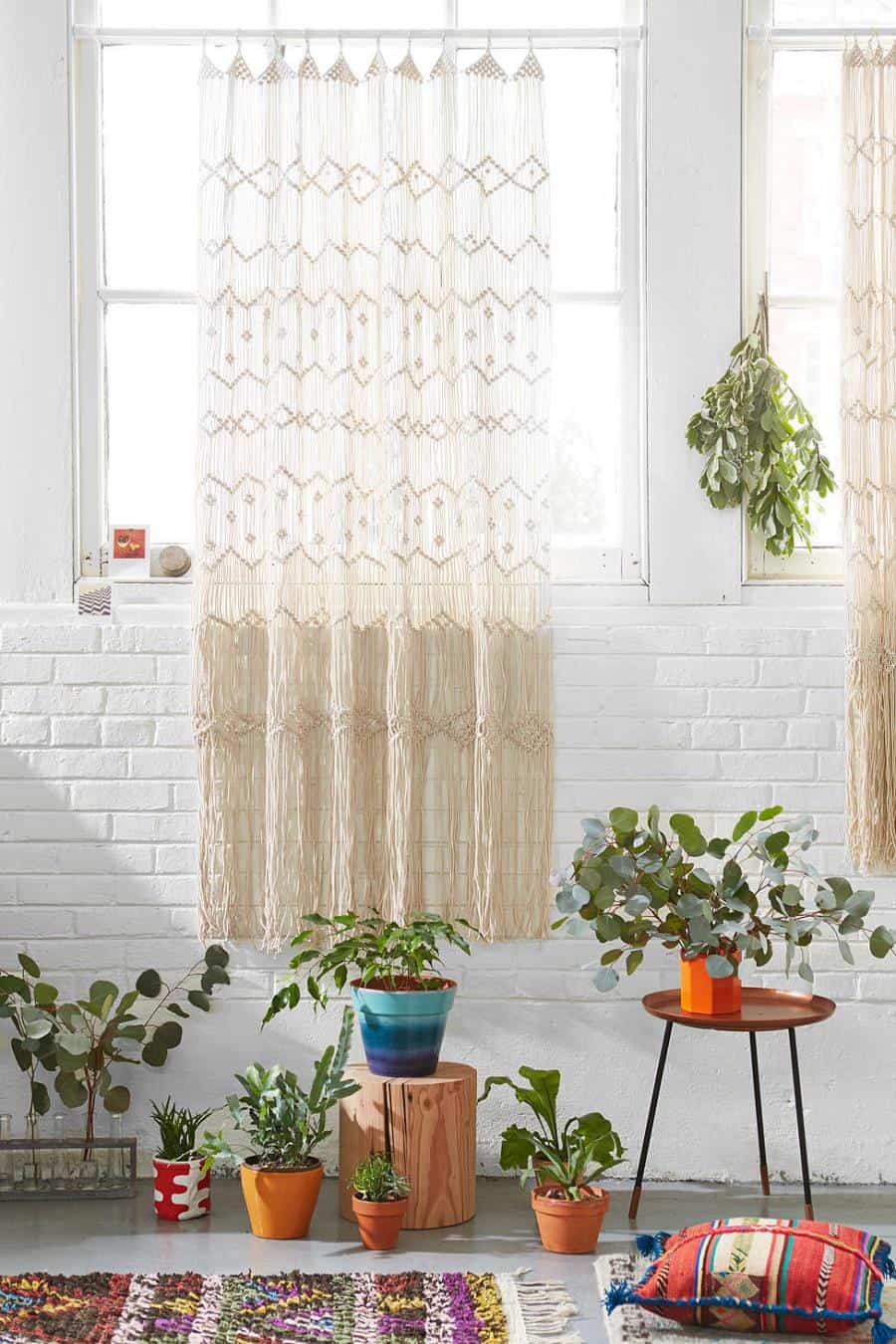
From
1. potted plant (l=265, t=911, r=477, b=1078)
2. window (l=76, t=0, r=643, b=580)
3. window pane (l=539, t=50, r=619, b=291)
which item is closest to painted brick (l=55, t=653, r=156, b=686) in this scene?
window (l=76, t=0, r=643, b=580)

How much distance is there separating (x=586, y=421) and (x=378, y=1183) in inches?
73.5

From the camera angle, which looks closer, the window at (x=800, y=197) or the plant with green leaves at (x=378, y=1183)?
the plant with green leaves at (x=378, y=1183)

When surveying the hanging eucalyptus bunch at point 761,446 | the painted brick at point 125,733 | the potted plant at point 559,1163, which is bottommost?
the potted plant at point 559,1163

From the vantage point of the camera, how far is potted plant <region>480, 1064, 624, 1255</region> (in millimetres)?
3037

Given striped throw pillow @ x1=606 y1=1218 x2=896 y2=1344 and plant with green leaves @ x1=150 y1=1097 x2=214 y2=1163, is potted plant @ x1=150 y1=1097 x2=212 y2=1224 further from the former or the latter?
striped throw pillow @ x1=606 y1=1218 x2=896 y2=1344

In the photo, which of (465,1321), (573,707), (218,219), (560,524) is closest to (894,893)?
(573,707)

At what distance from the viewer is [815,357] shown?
376 cm

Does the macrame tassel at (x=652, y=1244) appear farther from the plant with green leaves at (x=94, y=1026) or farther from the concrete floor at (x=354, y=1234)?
the plant with green leaves at (x=94, y=1026)

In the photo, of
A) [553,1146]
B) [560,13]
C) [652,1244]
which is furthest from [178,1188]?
[560,13]

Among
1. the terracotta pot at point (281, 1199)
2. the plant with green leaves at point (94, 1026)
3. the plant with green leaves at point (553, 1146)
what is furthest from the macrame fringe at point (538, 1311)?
the plant with green leaves at point (94, 1026)

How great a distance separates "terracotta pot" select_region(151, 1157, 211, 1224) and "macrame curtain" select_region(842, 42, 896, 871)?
5.53ft

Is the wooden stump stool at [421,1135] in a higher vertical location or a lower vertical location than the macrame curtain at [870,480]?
lower

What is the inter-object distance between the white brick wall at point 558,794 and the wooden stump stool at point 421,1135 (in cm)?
41

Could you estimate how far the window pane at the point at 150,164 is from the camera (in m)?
3.72
